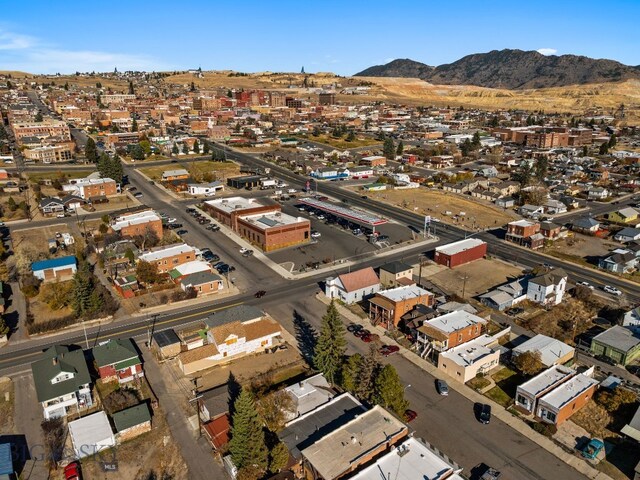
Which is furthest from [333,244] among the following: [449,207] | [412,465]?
[412,465]

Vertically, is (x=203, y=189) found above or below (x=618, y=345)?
above

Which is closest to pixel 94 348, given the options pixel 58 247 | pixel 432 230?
pixel 58 247

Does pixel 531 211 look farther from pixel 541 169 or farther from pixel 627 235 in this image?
pixel 541 169

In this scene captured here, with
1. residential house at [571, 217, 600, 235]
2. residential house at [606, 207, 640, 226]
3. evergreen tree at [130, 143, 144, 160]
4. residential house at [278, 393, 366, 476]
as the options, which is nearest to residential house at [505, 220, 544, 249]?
residential house at [571, 217, 600, 235]

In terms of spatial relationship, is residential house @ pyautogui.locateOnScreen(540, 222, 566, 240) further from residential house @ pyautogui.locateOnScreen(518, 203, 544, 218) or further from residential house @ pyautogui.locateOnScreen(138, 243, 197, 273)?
residential house @ pyautogui.locateOnScreen(138, 243, 197, 273)

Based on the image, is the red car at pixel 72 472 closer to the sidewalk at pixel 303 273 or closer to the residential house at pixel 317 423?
the residential house at pixel 317 423

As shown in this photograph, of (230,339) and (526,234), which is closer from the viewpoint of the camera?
(230,339)
